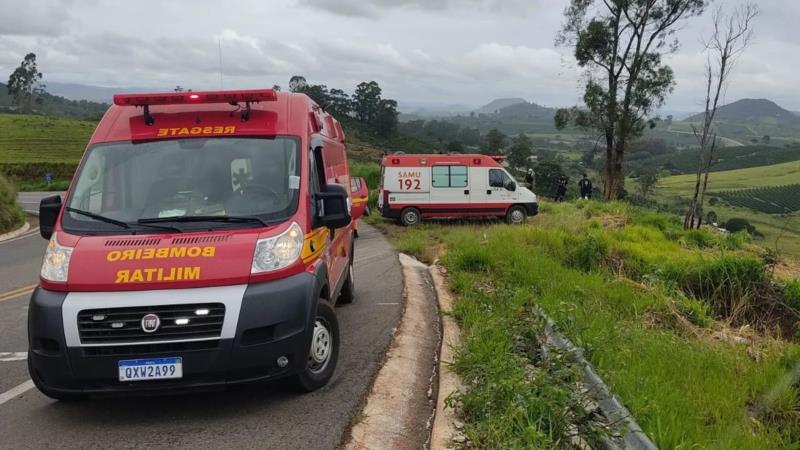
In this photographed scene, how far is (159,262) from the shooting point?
395 centimetres

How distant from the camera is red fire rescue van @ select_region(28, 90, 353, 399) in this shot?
385cm

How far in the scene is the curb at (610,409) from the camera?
3.27 metres

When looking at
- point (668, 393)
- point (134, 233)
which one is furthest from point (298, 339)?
point (668, 393)

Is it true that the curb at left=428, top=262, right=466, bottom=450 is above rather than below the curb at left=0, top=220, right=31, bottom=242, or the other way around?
above

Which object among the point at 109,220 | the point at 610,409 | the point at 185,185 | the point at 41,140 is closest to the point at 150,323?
the point at 109,220

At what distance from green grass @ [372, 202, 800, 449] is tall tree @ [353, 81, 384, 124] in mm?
78953

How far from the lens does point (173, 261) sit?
3.96 m

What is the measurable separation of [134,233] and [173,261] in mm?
572

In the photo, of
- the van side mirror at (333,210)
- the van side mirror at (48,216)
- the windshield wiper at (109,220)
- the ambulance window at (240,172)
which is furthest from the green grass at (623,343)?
the van side mirror at (48,216)

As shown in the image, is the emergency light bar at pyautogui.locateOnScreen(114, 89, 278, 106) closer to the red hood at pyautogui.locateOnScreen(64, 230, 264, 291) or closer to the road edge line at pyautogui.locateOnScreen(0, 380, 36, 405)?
the red hood at pyautogui.locateOnScreen(64, 230, 264, 291)

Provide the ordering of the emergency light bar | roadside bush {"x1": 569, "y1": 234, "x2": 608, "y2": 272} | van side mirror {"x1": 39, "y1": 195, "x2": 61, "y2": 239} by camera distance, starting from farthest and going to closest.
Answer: roadside bush {"x1": 569, "y1": 234, "x2": 608, "y2": 272}
the emergency light bar
van side mirror {"x1": 39, "y1": 195, "x2": 61, "y2": 239}

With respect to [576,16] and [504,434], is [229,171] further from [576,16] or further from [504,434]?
[576,16]

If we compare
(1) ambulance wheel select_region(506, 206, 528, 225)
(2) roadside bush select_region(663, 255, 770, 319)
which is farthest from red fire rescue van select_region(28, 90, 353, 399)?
(1) ambulance wheel select_region(506, 206, 528, 225)

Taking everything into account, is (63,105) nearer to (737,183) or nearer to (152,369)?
(737,183)
